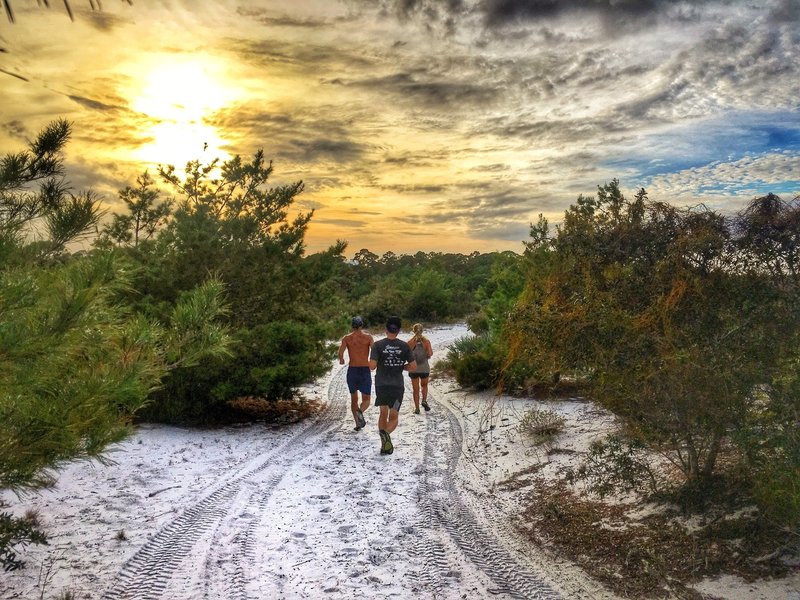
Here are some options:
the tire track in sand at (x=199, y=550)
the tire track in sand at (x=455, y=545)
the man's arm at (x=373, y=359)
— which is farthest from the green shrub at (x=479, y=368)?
the tire track in sand at (x=199, y=550)

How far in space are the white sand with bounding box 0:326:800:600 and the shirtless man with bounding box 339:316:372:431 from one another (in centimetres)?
69

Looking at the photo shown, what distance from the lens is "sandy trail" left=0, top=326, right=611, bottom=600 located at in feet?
15.3

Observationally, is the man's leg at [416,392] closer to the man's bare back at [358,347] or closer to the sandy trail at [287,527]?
the man's bare back at [358,347]

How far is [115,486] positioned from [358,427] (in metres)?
4.35

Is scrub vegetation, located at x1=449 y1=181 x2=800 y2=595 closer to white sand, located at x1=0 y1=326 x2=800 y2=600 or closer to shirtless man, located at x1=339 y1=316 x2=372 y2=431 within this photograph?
white sand, located at x1=0 y1=326 x2=800 y2=600

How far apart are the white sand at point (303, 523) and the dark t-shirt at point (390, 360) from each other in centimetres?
112

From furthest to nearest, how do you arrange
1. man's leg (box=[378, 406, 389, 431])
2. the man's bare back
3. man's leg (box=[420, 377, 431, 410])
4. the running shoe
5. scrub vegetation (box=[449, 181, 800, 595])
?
man's leg (box=[420, 377, 431, 410]) < the man's bare back < man's leg (box=[378, 406, 389, 431]) < the running shoe < scrub vegetation (box=[449, 181, 800, 595])

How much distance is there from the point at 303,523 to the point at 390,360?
11.4 ft

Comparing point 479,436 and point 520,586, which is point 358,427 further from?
point 520,586

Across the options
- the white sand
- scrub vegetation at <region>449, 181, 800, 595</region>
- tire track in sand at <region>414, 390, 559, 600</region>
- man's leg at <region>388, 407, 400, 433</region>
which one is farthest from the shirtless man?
scrub vegetation at <region>449, 181, 800, 595</region>

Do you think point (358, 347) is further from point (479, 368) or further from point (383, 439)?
point (479, 368)

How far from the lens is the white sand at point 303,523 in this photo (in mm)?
4645

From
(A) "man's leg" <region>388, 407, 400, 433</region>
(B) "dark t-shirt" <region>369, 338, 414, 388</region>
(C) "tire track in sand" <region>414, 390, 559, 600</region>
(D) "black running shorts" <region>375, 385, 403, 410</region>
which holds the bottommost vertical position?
(C) "tire track in sand" <region>414, 390, 559, 600</region>

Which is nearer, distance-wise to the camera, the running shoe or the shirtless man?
the running shoe
